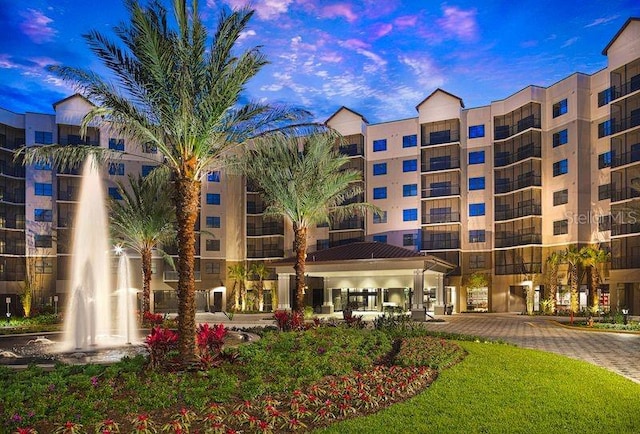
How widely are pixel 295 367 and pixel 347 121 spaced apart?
170ft

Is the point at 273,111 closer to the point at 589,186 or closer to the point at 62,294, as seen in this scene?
the point at 589,186

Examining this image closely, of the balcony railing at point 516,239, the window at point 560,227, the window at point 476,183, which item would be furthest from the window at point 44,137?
the window at point 560,227

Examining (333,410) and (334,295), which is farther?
(334,295)

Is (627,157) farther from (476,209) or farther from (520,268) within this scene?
(476,209)

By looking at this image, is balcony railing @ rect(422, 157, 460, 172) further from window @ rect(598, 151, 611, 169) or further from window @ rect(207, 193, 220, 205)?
window @ rect(207, 193, 220, 205)

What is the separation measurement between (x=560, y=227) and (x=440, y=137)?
50.4 ft

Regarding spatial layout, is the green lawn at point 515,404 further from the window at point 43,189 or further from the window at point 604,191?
the window at point 43,189

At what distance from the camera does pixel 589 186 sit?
50.2 m

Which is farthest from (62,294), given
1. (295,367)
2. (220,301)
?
(295,367)

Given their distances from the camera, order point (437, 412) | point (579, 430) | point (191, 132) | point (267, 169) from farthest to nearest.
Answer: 1. point (267, 169)
2. point (191, 132)
3. point (437, 412)
4. point (579, 430)

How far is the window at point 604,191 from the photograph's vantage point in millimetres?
48438

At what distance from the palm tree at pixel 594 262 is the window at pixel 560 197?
5.24 metres

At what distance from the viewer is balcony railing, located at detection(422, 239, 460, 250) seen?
2258 inches

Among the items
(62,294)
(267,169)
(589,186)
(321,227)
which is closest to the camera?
(267,169)
